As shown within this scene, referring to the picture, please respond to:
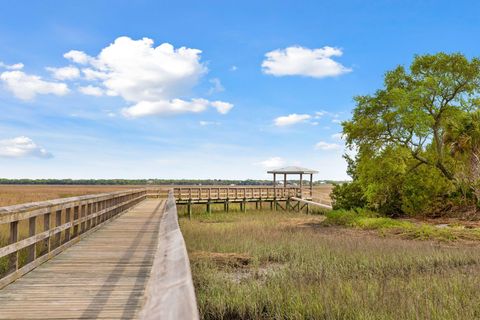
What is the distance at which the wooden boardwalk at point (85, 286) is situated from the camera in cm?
480

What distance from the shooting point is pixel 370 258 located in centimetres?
1102

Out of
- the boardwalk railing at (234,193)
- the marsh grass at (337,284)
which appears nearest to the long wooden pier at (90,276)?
the marsh grass at (337,284)

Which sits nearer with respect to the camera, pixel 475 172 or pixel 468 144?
pixel 475 172

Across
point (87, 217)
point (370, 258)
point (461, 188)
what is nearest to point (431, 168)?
point (461, 188)

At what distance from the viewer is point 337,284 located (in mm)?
7484

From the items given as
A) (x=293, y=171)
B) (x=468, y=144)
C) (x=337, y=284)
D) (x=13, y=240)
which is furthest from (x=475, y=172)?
(x=13, y=240)

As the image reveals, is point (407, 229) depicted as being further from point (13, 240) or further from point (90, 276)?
point (13, 240)

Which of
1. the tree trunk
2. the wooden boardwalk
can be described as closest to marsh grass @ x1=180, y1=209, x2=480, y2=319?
the wooden boardwalk

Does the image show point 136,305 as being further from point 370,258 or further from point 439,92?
point 439,92

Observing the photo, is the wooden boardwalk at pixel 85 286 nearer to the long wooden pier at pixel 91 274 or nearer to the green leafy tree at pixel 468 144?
the long wooden pier at pixel 91 274

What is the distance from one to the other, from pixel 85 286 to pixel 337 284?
4.06 m

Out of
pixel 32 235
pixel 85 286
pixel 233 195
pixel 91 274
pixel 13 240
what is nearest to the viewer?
pixel 85 286

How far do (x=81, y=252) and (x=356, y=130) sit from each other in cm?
1926

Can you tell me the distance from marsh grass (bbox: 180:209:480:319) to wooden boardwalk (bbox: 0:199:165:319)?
1230 millimetres
